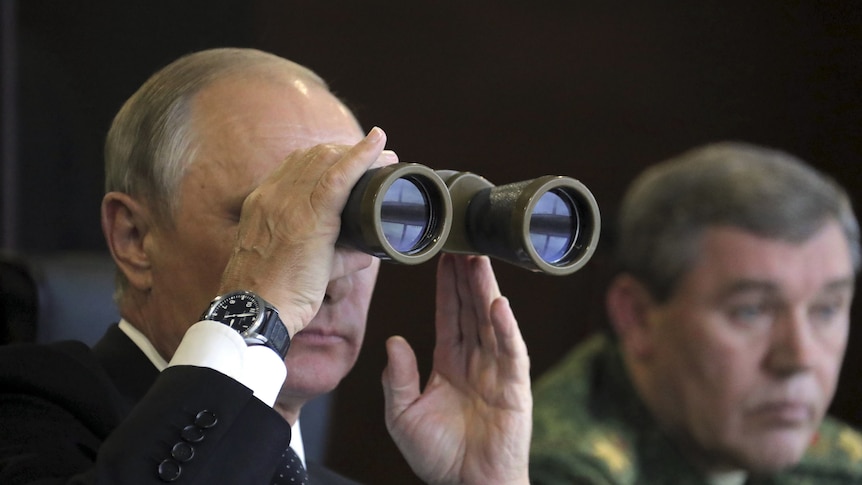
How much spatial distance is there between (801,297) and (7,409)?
57.1 inches

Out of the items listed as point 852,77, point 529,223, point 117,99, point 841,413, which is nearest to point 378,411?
point 117,99

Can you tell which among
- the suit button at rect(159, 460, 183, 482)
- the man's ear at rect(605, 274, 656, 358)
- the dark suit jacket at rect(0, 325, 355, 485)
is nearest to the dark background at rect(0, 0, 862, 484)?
the man's ear at rect(605, 274, 656, 358)

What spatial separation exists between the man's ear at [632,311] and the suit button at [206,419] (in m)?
1.23

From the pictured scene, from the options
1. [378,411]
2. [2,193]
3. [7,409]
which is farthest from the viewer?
[2,193]

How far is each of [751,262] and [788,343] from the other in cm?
17

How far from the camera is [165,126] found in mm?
1236

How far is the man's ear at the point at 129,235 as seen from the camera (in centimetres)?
126

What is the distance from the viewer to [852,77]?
7.35ft

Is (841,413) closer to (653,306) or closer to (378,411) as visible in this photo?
(653,306)

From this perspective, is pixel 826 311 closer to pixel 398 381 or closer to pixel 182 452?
pixel 398 381

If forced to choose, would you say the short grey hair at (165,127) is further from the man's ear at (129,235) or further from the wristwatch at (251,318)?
the wristwatch at (251,318)

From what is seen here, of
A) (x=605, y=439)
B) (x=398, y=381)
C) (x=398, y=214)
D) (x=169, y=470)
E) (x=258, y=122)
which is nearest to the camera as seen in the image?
(x=169, y=470)

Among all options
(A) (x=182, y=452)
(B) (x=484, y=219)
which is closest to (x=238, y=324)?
(A) (x=182, y=452)

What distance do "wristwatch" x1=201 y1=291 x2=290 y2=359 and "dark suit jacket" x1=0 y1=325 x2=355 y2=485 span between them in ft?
0.16
